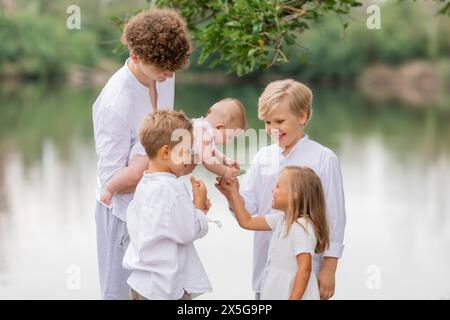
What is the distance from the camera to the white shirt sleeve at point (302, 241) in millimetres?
3682

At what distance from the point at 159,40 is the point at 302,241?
999 mm

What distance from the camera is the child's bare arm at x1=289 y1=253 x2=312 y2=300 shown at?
12.0 feet

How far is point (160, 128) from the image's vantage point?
11.6 feet

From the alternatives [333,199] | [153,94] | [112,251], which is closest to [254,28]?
[153,94]

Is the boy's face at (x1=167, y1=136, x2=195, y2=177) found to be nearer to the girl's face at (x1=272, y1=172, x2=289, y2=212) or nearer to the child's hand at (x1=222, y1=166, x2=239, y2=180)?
the child's hand at (x1=222, y1=166, x2=239, y2=180)

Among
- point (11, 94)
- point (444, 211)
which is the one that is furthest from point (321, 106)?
point (444, 211)

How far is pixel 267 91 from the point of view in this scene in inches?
154

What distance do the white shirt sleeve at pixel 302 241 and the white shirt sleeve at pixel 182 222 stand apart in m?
0.42

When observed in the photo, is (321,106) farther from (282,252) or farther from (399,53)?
(282,252)

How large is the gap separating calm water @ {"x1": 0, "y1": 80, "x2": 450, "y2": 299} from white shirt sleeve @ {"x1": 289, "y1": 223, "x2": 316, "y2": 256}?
3433mm

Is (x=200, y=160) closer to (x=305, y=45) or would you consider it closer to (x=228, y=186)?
(x=228, y=186)

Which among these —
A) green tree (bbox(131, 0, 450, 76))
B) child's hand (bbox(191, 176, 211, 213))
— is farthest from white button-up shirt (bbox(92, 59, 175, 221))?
green tree (bbox(131, 0, 450, 76))

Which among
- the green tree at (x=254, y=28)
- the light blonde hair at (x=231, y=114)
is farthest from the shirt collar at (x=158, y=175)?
the green tree at (x=254, y=28)

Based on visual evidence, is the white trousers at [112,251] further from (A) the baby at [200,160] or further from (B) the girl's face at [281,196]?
(B) the girl's face at [281,196]
